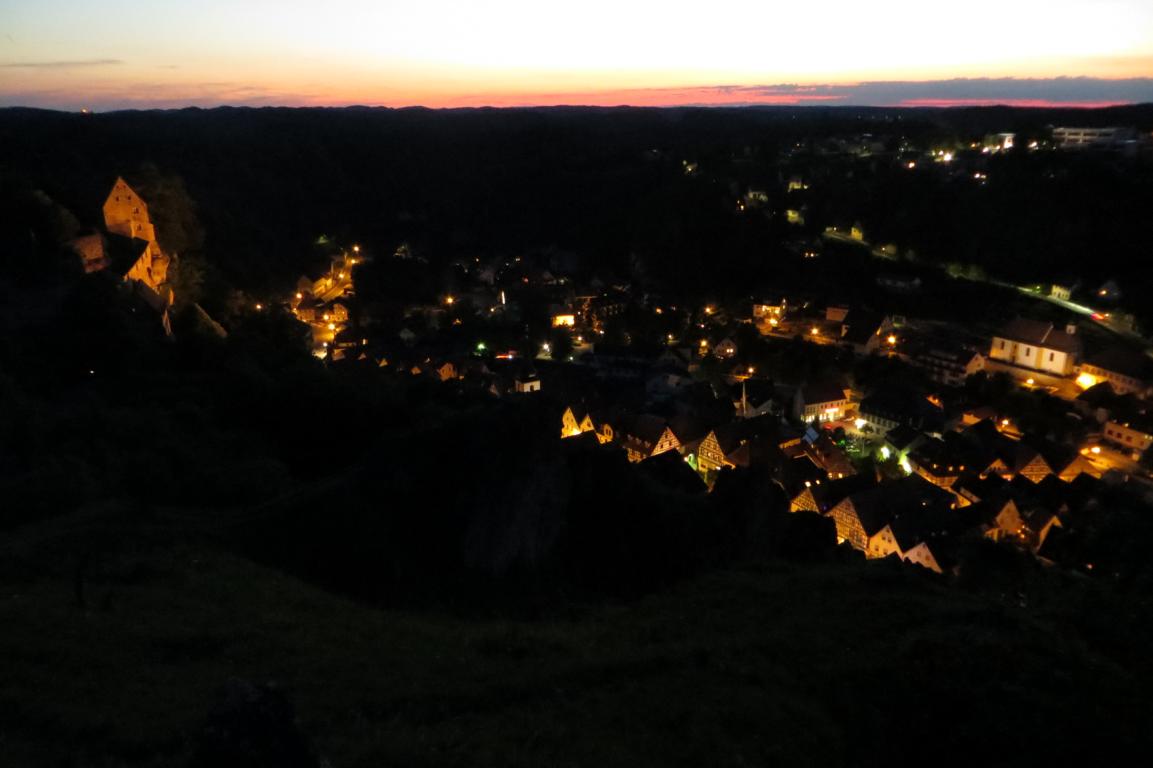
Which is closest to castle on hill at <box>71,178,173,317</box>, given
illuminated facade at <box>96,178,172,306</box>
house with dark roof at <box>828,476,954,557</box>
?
illuminated facade at <box>96,178,172,306</box>

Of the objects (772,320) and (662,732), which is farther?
(772,320)

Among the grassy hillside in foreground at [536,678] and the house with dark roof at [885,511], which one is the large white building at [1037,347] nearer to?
the house with dark roof at [885,511]

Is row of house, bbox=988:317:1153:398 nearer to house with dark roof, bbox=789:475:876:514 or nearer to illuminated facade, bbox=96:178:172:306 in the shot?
house with dark roof, bbox=789:475:876:514

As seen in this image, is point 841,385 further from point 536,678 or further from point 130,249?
point 536,678

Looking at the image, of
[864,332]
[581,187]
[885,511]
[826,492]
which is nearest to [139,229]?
[826,492]

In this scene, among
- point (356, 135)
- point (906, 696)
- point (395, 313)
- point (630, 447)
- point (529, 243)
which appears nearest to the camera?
point (906, 696)

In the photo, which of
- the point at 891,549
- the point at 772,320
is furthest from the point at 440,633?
the point at 772,320

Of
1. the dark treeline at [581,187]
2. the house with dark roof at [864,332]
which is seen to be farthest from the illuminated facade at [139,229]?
the house with dark roof at [864,332]

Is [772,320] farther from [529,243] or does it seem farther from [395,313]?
[529,243]
